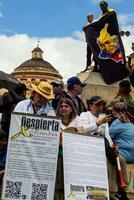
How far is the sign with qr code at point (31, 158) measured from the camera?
6.23 metres

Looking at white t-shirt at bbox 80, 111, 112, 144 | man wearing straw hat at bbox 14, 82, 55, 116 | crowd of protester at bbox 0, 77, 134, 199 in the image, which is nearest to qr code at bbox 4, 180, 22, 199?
crowd of protester at bbox 0, 77, 134, 199

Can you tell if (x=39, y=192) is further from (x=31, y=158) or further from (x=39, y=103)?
(x=39, y=103)

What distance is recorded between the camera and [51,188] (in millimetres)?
6348

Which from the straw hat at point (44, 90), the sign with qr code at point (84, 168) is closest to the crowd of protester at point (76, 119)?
the straw hat at point (44, 90)

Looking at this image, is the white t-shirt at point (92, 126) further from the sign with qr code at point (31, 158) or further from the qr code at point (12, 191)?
the qr code at point (12, 191)

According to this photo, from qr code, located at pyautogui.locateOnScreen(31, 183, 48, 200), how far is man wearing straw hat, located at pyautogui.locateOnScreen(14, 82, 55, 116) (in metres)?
1.29

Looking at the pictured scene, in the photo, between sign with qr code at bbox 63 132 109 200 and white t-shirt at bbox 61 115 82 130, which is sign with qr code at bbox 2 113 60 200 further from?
white t-shirt at bbox 61 115 82 130

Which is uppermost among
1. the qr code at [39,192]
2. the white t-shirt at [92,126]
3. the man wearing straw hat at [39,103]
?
the man wearing straw hat at [39,103]

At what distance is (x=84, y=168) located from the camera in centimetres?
657

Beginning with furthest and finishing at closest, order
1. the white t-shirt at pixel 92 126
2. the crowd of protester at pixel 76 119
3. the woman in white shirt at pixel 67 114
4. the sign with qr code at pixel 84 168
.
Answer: the white t-shirt at pixel 92 126 < the woman in white shirt at pixel 67 114 < the crowd of protester at pixel 76 119 < the sign with qr code at pixel 84 168

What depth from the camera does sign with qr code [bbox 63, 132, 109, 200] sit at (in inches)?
253

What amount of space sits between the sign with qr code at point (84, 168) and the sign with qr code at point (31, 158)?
0.19m

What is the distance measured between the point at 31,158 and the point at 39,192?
0.45 m

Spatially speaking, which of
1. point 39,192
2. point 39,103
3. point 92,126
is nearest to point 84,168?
point 39,192
